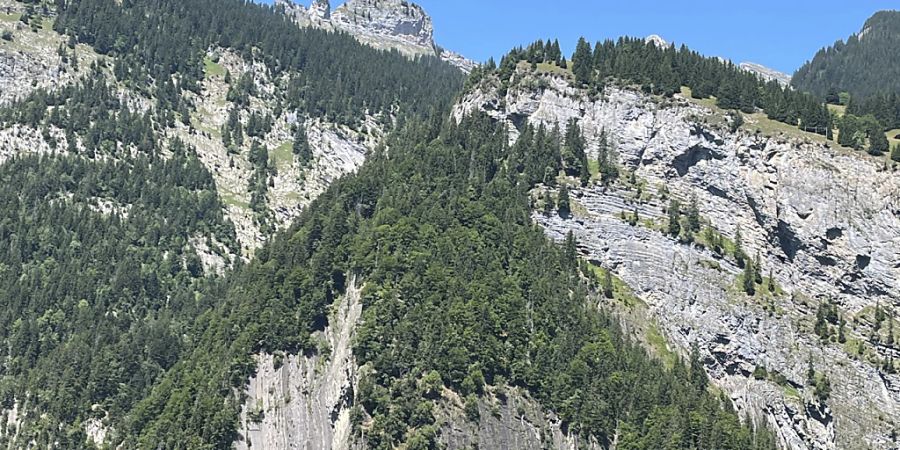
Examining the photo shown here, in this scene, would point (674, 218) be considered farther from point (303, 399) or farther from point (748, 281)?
point (303, 399)

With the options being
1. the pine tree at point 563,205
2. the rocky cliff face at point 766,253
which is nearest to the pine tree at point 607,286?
the rocky cliff face at point 766,253

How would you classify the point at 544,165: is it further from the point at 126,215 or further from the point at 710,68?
the point at 126,215

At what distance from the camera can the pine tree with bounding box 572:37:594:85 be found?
17438 centimetres

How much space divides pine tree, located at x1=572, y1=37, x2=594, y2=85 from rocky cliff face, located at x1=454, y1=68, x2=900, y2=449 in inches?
437

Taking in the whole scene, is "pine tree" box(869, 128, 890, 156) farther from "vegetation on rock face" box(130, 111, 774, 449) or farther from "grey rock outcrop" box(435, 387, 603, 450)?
"grey rock outcrop" box(435, 387, 603, 450)

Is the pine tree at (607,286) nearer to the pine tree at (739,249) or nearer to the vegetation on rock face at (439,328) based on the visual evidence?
the vegetation on rock face at (439,328)

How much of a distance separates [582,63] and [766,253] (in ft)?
147

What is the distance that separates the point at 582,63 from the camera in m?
177

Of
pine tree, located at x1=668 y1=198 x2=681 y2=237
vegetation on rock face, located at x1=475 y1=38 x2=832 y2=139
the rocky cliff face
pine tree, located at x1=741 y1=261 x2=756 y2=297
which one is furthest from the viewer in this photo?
vegetation on rock face, located at x1=475 y1=38 x2=832 y2=139

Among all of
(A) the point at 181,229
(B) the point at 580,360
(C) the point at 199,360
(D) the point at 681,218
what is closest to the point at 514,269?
(B) the point at 580,360

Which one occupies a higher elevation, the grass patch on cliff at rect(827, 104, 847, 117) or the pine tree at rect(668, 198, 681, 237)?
the grass patch on cliff at rect(827, 104, 847, 117)

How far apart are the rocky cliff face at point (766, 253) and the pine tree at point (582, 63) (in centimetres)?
1110

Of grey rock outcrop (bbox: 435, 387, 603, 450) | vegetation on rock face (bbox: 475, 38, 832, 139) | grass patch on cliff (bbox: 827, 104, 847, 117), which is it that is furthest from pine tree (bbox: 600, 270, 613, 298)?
grass patch on cliff (bbox: 827, 104, 847, 117)

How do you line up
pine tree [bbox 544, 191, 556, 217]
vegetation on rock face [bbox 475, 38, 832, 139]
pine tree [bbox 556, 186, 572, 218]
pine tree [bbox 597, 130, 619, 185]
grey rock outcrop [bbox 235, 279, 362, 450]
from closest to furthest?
grey rock outcrop [bbox 235, 279, 362, 450]
pine tree [bbox 556, 186, 572, 218]
pine tree [bbox 544, 191, 556, 217]
pine tree [bbox 597, 130, 619, 185]
vegetation on rock face [bbox 475, 38, 832, 139]
